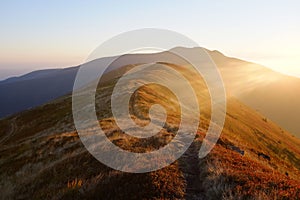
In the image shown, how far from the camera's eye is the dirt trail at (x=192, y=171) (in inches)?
456

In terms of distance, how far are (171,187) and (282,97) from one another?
201 metres

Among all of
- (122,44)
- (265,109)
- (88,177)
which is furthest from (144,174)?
(265,109)

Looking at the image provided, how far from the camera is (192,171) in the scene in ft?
47.5

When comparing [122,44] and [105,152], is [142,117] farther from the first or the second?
[105,152]

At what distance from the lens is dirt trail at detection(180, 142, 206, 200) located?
11586 mm

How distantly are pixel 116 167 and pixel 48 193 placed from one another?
3.16m

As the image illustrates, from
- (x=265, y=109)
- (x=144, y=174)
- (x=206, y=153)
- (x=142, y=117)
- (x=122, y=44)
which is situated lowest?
(x=265, y=109)

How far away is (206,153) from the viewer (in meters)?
17.2

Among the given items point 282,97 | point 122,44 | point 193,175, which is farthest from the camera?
point 282,97

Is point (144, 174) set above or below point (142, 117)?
above

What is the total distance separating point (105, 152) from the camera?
1791 cm

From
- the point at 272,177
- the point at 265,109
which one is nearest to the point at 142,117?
the point at 272,177

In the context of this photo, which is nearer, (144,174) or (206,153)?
(144,174)

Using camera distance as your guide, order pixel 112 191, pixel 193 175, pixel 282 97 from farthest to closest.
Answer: pixel 282 97 → pixel 193 175 → pixel 112 191
